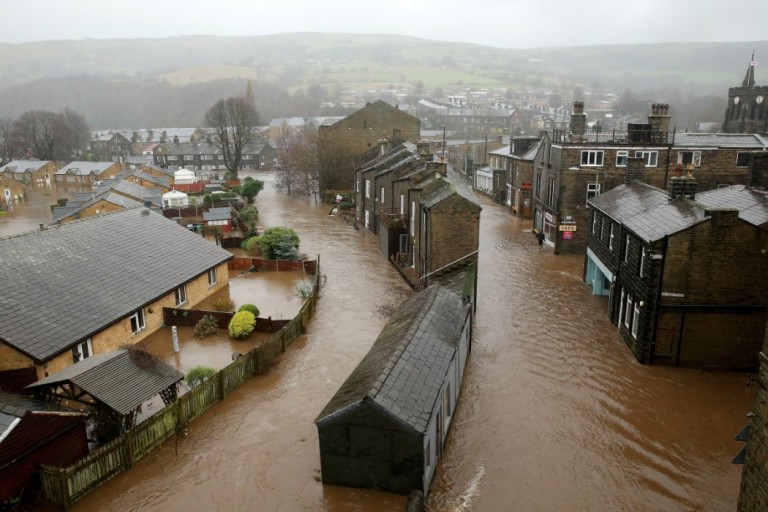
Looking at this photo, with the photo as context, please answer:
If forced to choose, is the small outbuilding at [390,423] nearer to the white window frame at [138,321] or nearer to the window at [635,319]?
the window at [635,319]

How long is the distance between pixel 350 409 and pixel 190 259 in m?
17.3

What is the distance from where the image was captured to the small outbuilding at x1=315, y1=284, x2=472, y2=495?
11.2 meters

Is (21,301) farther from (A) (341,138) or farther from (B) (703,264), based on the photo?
(A) (341,138)

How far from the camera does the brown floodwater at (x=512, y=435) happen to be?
12094mm

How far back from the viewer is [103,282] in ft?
69.3

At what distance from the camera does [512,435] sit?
576 inches

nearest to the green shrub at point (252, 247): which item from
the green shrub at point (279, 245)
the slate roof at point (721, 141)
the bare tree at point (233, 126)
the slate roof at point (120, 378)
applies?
the green shrub at point (279, 245)

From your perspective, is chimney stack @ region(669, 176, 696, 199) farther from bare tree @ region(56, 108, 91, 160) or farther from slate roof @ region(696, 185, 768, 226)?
bare tree @ region(56, 108, 91, 160)

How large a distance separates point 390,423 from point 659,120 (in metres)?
29.5

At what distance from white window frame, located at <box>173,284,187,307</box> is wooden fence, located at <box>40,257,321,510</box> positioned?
6738 millimetres

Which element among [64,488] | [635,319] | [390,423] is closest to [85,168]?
[64,488]

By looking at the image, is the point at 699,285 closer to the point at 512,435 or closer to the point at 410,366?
the point at 512,435

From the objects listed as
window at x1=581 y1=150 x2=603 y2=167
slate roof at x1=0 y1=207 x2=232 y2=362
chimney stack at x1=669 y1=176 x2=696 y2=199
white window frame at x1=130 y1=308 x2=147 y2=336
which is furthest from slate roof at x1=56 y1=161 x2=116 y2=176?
chimney stack at x1=669 y1=176 x2=696 y2=199

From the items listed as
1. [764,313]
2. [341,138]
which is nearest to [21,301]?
[764,313]
